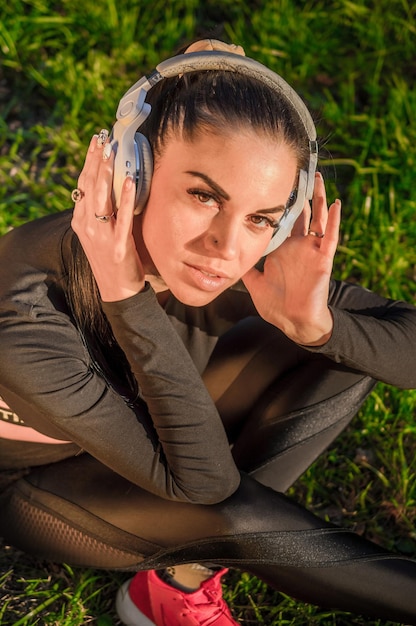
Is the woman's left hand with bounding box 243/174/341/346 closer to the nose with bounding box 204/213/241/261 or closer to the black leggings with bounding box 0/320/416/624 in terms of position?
the black leggings with bounding box 0/320/416/624

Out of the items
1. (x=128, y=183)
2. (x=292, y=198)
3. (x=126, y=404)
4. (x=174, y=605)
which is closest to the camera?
(x=128, y=183)

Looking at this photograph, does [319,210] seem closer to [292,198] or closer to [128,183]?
[292,198]

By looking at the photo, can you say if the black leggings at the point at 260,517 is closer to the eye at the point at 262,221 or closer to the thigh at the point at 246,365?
the thigh at the point at 246,365

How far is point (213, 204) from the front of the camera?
2197mm

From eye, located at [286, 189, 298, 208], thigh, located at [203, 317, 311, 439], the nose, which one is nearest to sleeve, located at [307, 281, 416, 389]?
thigh, located at [203, 317, 311, 439]

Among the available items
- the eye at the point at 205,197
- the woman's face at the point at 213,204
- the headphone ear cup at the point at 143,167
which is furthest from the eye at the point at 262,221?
the headphone ear cup at the point at 143,167

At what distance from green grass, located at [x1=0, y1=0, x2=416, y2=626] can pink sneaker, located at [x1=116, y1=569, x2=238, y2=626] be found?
0.73 meters

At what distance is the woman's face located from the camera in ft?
7.04

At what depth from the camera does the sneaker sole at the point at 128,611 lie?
2.98 meters

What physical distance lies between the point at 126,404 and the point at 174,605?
90 cm

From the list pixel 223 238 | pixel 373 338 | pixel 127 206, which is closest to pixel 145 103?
pixel 127 206

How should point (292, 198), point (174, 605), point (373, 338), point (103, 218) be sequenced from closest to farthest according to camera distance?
point (103, 218)
point (292, 198)
point (373, 338)
point (174, 605)

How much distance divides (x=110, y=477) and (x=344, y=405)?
0.88m

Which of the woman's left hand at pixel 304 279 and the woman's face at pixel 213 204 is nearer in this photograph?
the woman's face at pixel 213 204
